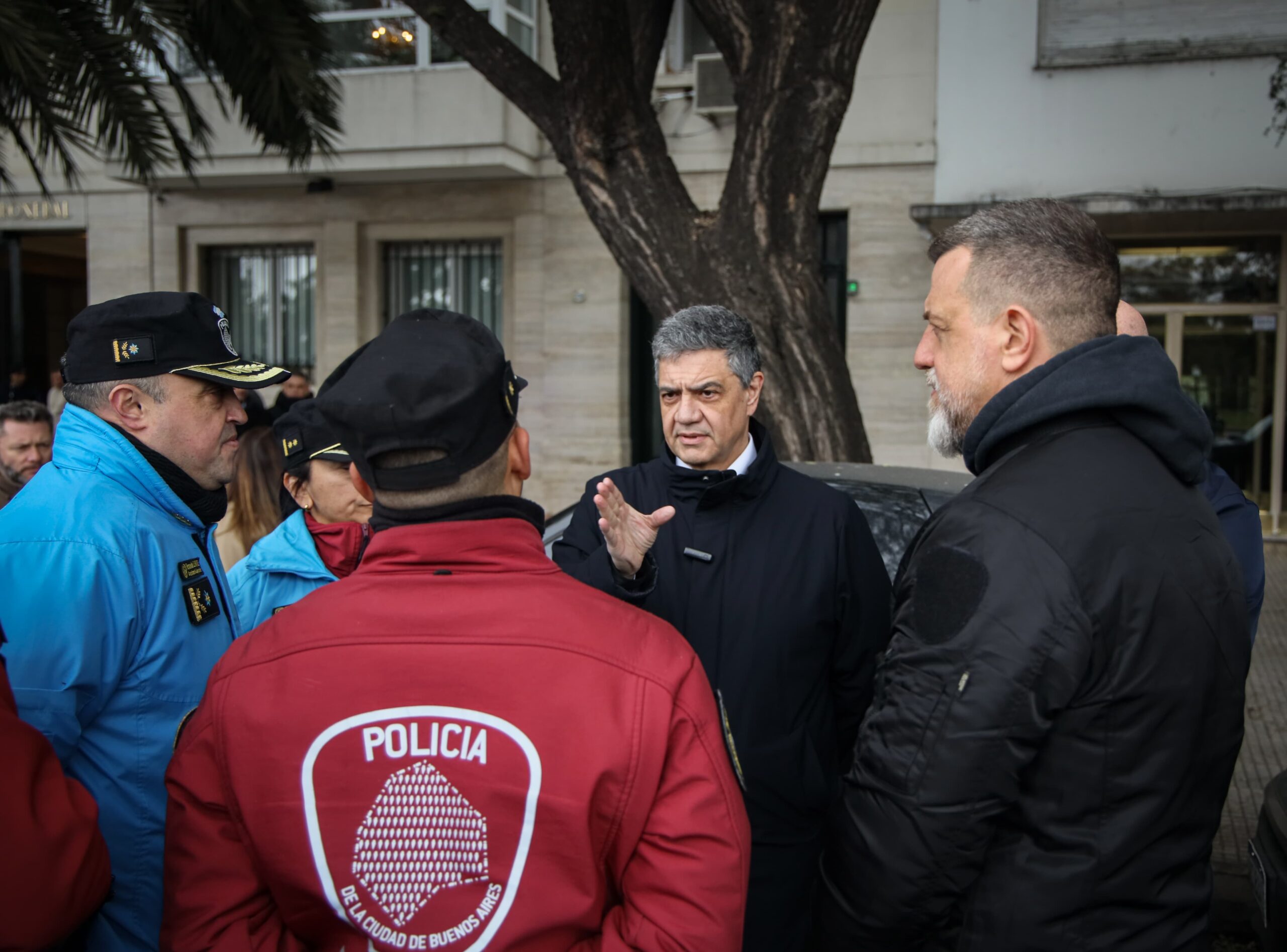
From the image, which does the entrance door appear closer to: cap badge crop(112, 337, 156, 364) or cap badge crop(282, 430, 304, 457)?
cap badge crop(282, 430, 304, 457)

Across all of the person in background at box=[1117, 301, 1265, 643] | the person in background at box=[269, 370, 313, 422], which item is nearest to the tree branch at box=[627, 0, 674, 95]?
the person in background at box=[1117, 301, 1265, 643]

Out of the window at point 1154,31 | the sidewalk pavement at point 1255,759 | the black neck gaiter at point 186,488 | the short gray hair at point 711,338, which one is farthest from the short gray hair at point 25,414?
the window at point 1154,31

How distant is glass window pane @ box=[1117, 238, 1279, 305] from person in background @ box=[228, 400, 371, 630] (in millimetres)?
9350

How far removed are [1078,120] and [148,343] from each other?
31.4 feet

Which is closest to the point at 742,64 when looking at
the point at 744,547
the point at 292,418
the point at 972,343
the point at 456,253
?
the point at 292,418

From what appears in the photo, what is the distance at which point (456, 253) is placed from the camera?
463 inches

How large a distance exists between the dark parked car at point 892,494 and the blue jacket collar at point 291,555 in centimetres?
73

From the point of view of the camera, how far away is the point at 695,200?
1066 centimetres

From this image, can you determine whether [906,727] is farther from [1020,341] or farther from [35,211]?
[35,211]

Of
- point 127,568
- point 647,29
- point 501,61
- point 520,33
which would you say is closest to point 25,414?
point 501,61

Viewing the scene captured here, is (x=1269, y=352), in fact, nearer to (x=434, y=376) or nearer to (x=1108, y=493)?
(x=1108, y=493)

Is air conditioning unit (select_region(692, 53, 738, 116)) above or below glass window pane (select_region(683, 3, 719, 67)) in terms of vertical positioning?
below

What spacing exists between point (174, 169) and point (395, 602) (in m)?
11.3

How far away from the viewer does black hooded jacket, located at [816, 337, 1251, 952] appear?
4.74 ft
